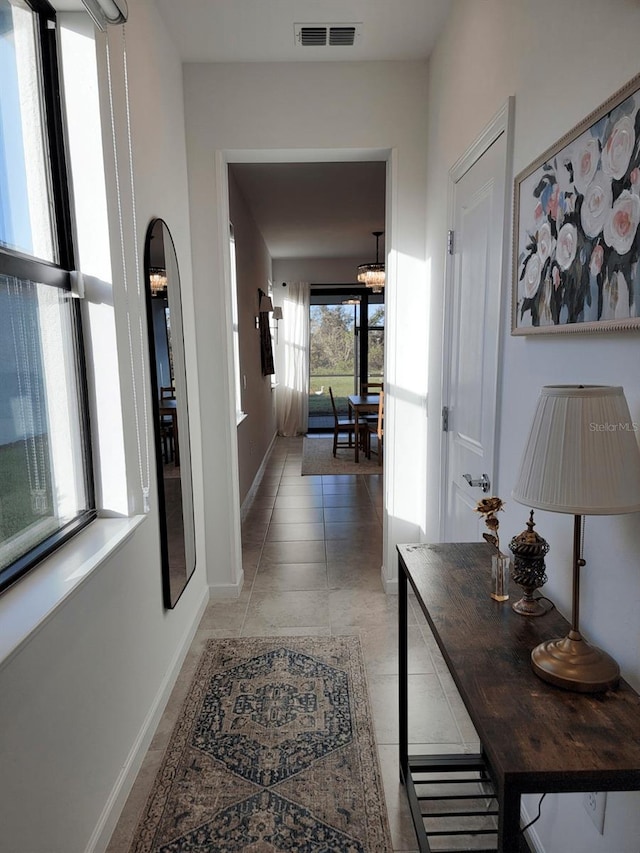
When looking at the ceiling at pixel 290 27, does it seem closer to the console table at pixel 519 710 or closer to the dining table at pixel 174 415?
the dining table at pixel 174 415

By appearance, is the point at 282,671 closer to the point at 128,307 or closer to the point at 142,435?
the point at 142,435

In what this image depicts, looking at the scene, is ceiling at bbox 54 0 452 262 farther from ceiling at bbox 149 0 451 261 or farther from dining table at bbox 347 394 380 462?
dining table at bbox 347 394 380 462

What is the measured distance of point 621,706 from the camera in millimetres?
927

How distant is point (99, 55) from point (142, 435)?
49.5 inches

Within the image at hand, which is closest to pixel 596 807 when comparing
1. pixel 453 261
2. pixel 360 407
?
pixel 453 261

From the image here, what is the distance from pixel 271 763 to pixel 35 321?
65.6 inches

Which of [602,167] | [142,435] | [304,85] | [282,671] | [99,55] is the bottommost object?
[282,671]

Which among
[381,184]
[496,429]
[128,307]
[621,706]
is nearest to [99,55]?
[128,307]

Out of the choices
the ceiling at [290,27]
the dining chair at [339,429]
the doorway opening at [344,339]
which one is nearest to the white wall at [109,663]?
the ceiling at [290,27]

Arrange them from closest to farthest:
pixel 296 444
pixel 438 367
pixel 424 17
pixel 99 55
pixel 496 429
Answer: pixel 99 55 < pixel 496 429 < pixel 424 17 < pixel 438 367 < pixel 296 444

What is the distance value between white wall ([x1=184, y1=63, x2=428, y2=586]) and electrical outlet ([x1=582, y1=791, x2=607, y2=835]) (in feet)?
5.99

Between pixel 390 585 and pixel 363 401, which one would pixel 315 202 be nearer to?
pixel 363 401

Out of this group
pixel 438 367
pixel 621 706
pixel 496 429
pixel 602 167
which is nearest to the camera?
pixel 621 706

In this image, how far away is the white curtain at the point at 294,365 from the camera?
862cm
